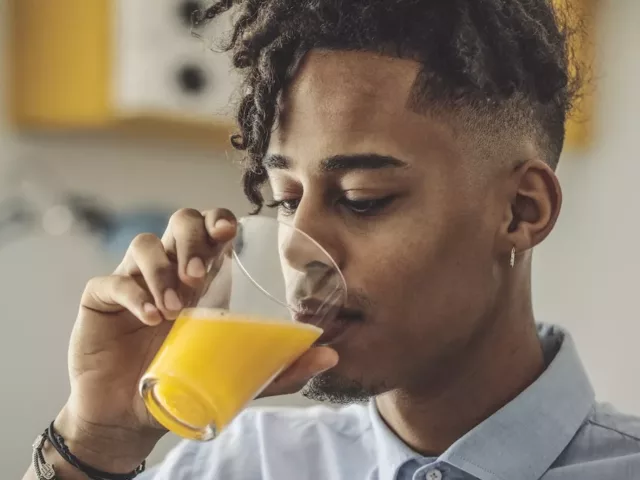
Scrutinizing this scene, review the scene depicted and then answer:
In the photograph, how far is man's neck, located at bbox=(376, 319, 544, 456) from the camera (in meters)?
1.10

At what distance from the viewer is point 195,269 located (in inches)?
35.4

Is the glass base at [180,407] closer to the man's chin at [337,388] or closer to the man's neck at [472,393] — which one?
the man's chin at [337,388]

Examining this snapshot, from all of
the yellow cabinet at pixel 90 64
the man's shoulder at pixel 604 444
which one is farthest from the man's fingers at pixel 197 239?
the yellow cabinet at pixel 90 64

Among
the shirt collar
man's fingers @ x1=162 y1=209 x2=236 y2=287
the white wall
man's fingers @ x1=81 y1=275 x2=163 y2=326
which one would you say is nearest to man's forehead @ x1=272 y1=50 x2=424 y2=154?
man's fingers @ x1=162 y1=209 x2=236 y2=287

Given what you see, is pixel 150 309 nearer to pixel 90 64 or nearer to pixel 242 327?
pixel 242 327

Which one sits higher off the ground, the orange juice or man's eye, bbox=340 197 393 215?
man's eye, bbox=340 197 393 215

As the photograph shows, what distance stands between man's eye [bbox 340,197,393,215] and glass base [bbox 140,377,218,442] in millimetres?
303

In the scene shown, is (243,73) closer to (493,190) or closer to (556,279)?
(493,190)

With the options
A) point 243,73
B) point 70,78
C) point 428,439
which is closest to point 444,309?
point 428,439

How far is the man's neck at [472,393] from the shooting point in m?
1.10

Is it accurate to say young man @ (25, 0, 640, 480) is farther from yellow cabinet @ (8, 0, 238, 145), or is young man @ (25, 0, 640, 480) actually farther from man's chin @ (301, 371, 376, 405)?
yellow cabinet @ (8, 0, 238, 145)

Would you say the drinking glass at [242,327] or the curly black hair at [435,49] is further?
the curly black hair at [435,49]

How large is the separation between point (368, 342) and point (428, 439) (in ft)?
0.75

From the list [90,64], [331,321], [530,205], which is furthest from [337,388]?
[90,64]
